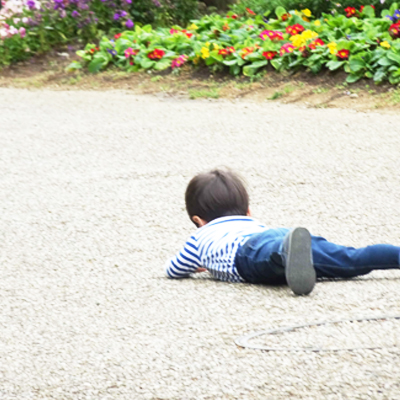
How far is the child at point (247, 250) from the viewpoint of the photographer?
9.37 ft

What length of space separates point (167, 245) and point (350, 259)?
46.2 inches

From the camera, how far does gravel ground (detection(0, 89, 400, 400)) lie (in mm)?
2307

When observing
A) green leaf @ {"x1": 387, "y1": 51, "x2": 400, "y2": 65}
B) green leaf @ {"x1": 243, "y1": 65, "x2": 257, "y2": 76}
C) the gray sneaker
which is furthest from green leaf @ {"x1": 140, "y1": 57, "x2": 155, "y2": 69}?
the gray sneaker

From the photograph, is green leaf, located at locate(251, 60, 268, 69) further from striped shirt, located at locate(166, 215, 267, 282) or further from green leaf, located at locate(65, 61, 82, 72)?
striped shirt, located at locate(166, 215, 267, 282)

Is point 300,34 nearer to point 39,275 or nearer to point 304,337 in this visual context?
point 39,275

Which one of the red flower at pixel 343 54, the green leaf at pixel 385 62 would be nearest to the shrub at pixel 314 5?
the red flower at pixel 343 54

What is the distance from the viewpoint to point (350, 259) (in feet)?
10.0

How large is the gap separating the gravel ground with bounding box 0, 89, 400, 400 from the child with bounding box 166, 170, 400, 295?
0.07 meters

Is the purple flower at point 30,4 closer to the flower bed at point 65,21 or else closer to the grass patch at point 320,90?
the flower bed at point 65,21

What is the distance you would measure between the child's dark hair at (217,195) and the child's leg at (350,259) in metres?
0.41

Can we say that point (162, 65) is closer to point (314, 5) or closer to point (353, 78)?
point (314, 5)

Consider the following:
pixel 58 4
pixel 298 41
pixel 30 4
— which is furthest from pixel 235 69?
pixel 30 4

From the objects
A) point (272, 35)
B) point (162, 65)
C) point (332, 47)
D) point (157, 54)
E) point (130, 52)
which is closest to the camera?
point (332, 47)

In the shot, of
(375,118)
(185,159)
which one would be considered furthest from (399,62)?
(185,159)
